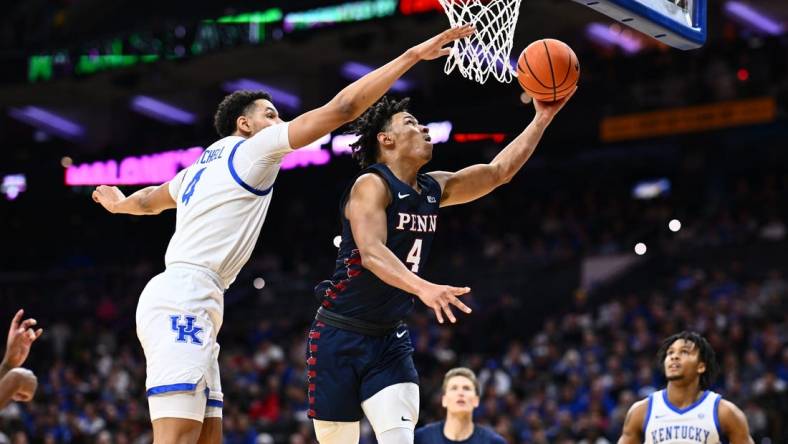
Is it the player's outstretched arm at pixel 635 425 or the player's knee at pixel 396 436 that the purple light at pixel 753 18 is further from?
the player's knee at pixel 396 436

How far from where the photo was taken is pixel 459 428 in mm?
7824

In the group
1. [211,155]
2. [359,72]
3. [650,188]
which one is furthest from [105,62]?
[211,155]

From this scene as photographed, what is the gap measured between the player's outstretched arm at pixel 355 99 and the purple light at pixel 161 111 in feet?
73.7

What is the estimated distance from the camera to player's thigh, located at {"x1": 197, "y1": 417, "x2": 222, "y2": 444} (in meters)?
5.18

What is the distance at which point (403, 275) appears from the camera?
15.7 ft

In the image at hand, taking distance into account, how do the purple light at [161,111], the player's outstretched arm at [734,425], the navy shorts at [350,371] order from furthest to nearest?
the purple light at [161,111]
the player's outstretched arm at [734,425]
the navy shorts at [350,371]

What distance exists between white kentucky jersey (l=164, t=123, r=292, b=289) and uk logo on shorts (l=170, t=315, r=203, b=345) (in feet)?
0.93

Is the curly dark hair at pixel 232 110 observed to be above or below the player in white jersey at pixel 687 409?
above

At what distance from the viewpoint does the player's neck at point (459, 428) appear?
25.7 feet

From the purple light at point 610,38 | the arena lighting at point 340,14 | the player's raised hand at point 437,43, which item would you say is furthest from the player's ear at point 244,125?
the purple light at point 610,38

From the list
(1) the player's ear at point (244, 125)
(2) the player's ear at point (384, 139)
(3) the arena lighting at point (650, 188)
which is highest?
(3) the arena lighting at point (650, 188)

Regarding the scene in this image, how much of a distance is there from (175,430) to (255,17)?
1807 cm

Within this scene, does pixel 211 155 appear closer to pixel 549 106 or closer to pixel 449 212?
pixel 549 106

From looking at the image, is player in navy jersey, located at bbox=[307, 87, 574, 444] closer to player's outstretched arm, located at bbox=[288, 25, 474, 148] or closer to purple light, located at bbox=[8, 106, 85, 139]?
player's outstretched arm, located at bbox=[288, 25, 474, 148]
